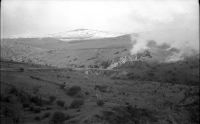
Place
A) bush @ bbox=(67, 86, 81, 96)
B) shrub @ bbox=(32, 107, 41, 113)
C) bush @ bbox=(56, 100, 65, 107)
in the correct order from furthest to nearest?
1. bush @ bbox=(67, 86, 81, 96)
2. bush @ bbox=(56, 100, 65, 107)
3. shrub @ bbox=(32, 107, 41, 113)

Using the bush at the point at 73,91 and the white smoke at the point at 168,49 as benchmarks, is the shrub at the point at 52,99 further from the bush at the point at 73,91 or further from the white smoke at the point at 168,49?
the white smoke at the point at 168,49

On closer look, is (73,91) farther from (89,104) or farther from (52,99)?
(89,104)

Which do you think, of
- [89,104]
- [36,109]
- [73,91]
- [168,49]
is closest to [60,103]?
[89,104]

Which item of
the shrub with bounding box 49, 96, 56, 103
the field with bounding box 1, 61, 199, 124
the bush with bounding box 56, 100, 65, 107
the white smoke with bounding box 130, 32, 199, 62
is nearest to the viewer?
the field with bounding box 1, 61, 199, 124

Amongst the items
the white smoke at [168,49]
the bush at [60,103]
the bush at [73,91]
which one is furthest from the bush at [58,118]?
the white smoke at [168,49]

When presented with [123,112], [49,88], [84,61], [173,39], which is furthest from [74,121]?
[173,39]

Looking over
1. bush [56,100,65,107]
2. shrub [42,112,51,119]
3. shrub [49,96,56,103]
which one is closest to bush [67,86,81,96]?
shrub [49,96,56,103]

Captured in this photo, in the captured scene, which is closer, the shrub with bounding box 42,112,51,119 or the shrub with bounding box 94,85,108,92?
the shrub with bounding box 42,112,51,119

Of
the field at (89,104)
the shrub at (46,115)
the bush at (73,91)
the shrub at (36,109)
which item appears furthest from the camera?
the bush at (73,91)

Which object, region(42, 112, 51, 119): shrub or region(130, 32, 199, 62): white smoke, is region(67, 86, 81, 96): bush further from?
region(130, 32, 199, 62): white smoke
